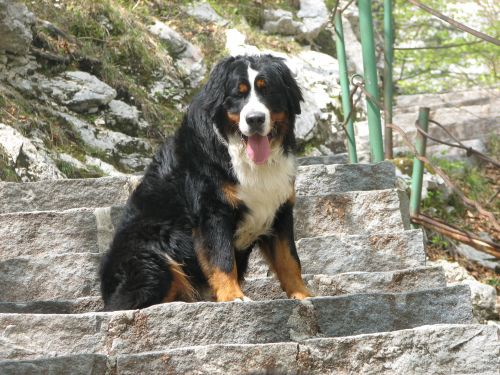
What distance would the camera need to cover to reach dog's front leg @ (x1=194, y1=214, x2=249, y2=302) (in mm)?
3967

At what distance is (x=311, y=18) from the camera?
1049cm

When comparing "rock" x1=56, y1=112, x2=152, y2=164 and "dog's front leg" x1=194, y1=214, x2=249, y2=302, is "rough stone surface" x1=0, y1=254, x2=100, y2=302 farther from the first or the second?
"rock" x1=56, y1=112, x2=152, y2=164

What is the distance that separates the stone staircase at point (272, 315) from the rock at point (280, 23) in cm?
564

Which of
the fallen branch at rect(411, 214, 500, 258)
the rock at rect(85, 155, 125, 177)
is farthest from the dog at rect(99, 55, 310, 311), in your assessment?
the rock at rect(85, 155, 125, 177)

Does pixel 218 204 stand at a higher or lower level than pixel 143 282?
higher

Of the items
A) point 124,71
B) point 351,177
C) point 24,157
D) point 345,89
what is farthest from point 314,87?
point 24,157

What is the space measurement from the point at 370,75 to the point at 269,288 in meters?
2.33

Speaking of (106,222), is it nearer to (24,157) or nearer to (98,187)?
(98,187)

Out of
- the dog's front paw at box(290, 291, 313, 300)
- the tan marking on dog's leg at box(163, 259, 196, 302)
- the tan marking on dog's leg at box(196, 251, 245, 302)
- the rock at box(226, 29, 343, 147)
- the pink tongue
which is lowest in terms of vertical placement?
the rock at box(226, 29, 343, 147)

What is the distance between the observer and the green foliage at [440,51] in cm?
1405

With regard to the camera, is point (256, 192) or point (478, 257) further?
point (478, 257)

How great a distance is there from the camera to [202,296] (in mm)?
4219

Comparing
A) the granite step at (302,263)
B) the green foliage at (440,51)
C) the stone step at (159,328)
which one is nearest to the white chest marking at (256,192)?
the granite step at (302,263)

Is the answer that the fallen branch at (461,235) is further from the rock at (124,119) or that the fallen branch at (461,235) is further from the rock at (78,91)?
the rock at (78,91)
